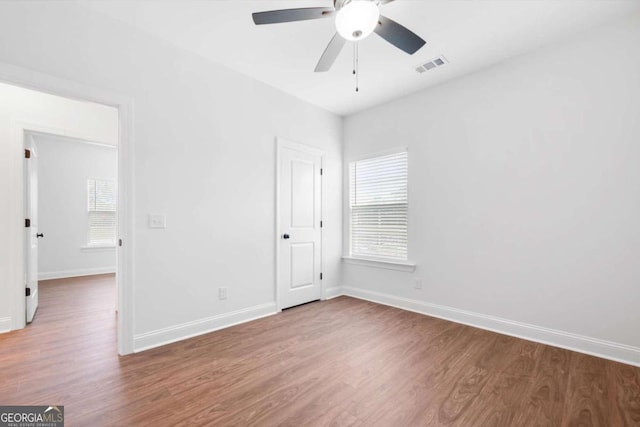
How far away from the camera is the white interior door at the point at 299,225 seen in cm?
377

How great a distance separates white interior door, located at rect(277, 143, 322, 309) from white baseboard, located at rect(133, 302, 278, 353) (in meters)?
0.32

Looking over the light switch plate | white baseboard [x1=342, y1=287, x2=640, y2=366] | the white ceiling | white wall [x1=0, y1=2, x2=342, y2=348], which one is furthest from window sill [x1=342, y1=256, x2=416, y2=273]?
the light switch plate

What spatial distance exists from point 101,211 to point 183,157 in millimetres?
5160

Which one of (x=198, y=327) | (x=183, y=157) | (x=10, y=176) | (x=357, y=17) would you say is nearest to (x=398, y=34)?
(x=357, y=17)

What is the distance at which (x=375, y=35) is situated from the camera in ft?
8.48

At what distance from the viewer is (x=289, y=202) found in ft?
12.7

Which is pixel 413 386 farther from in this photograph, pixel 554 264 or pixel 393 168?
pixel 393 168

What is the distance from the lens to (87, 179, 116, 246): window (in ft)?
20.9

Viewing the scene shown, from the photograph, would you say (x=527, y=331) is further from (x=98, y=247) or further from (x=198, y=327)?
(x=98, y=247)

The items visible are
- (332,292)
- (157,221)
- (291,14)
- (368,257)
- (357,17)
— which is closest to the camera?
(357,17)

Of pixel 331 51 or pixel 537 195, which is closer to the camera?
pixel 331 51

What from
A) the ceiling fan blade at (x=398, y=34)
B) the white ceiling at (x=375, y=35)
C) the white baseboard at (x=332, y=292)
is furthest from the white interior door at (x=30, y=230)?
the ceiling fan blade at (x=398, y=34)

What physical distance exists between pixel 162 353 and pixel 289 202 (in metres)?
2.18

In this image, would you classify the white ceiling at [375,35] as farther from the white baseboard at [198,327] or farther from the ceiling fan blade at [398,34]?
the white baseboard at [198,327]
